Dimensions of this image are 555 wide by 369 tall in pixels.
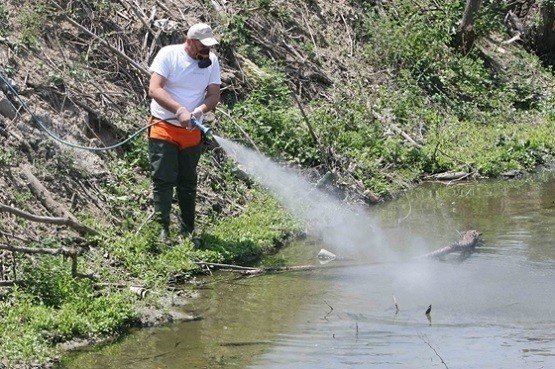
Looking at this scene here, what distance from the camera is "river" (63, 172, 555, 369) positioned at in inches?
291

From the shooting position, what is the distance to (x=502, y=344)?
7625 millimetres

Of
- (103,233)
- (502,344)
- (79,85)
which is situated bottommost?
(502,344)

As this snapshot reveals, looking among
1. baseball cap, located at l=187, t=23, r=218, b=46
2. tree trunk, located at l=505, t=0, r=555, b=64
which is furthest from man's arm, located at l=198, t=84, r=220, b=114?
tree trunk, located at l=505, t=0, r=555, b=64

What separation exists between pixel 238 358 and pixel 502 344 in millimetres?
1793

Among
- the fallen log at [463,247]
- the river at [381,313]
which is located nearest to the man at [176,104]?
the river at [381,313]

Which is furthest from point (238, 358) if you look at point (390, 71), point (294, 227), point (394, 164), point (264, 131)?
point (390, 71)

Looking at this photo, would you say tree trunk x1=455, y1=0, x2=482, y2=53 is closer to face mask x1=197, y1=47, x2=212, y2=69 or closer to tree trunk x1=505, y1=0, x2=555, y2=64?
tree trunk x1=505, y1=0, x2=555, y2=64

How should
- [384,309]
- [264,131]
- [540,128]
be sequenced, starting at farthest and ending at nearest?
[540,128] → [264,131] → [384,309]

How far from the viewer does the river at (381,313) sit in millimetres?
7391

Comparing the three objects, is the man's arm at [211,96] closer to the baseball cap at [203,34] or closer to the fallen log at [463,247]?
the baseball cap at [203,34]

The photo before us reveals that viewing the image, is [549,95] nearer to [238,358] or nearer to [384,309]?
[384,309]

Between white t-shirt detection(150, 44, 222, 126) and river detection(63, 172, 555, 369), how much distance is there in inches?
58.8

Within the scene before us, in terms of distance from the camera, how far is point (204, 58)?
31.5 feet

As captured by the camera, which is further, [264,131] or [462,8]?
[462,8]
